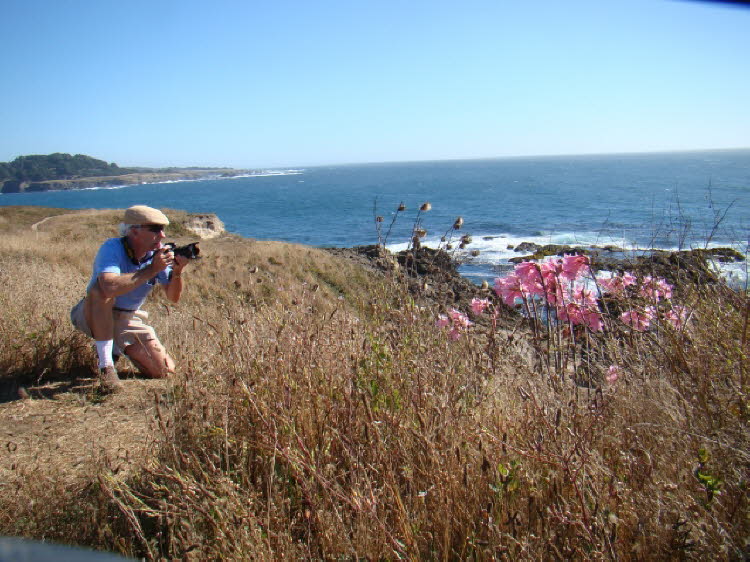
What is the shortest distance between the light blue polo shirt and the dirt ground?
706 millimetres

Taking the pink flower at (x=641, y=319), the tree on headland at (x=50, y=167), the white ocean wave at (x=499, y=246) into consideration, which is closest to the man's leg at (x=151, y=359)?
the pink flower at (x=641, y=319)

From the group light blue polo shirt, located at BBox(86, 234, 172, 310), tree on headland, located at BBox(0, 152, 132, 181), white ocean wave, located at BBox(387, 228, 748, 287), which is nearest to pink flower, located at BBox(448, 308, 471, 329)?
light blue polo shirt, located at BBox(86, 234, 172, 310)

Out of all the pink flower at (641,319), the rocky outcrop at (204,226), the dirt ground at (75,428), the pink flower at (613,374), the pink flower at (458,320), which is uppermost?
the pink flower at (641,319)

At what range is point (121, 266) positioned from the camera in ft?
13.2

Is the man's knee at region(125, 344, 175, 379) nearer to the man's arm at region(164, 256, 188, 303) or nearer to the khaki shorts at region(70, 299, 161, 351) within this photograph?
the khaki shorts at region(70, 299, 161, 351)

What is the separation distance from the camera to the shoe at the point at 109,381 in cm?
373

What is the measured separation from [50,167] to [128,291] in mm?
192200

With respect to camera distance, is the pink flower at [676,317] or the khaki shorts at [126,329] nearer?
the pink flower at [676,317]

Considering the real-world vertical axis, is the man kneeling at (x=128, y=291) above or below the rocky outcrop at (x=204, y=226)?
above

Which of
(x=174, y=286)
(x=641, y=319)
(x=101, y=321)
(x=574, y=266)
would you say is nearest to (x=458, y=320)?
(x=574, y=266)

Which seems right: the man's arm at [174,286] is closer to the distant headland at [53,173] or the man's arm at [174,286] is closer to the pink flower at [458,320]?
the pink flower at [458,320]

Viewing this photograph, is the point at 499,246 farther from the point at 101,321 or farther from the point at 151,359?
the point at 101,321

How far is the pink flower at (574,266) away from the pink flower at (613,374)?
1.80 ft

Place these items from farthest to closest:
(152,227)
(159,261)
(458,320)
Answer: (152,227) < (159,261) < (458,320)
